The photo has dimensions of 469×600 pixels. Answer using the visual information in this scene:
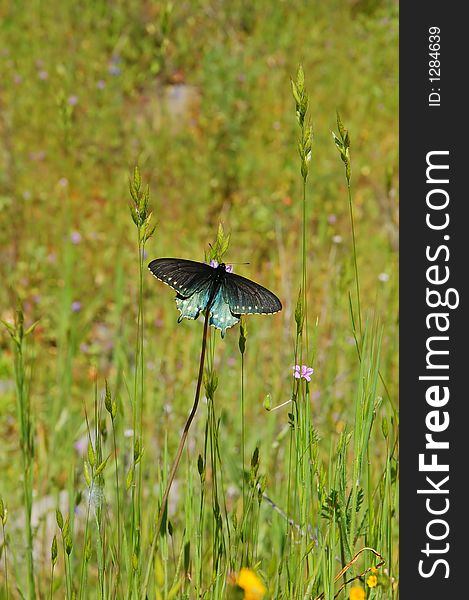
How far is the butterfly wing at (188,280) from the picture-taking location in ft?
3.26

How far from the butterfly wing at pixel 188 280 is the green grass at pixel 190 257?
8cm

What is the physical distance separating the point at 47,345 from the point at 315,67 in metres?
2.61

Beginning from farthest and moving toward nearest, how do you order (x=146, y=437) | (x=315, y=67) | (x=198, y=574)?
(x=315, y=67) < (x=146, y=437) < (x=198, y=574)


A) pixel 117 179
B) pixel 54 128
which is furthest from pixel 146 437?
pixel 54 128

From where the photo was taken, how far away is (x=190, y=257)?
11.3 ft

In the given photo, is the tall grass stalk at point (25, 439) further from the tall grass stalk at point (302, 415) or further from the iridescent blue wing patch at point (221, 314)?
the tall grass stalk at point (302, 415)

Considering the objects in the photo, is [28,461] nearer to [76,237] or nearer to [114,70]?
[76,237]

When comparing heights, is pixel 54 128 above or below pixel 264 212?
above

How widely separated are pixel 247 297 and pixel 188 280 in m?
0.08

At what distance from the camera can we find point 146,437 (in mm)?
2133

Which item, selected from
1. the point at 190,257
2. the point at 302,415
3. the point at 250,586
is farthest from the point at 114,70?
the point at 250,586

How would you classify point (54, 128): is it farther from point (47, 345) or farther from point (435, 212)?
point (435, 212)

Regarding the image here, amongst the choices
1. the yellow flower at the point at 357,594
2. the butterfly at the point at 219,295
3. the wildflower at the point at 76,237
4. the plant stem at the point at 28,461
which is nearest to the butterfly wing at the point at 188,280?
the butterfly at the point at 219,295

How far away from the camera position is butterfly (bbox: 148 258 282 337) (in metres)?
0.99
